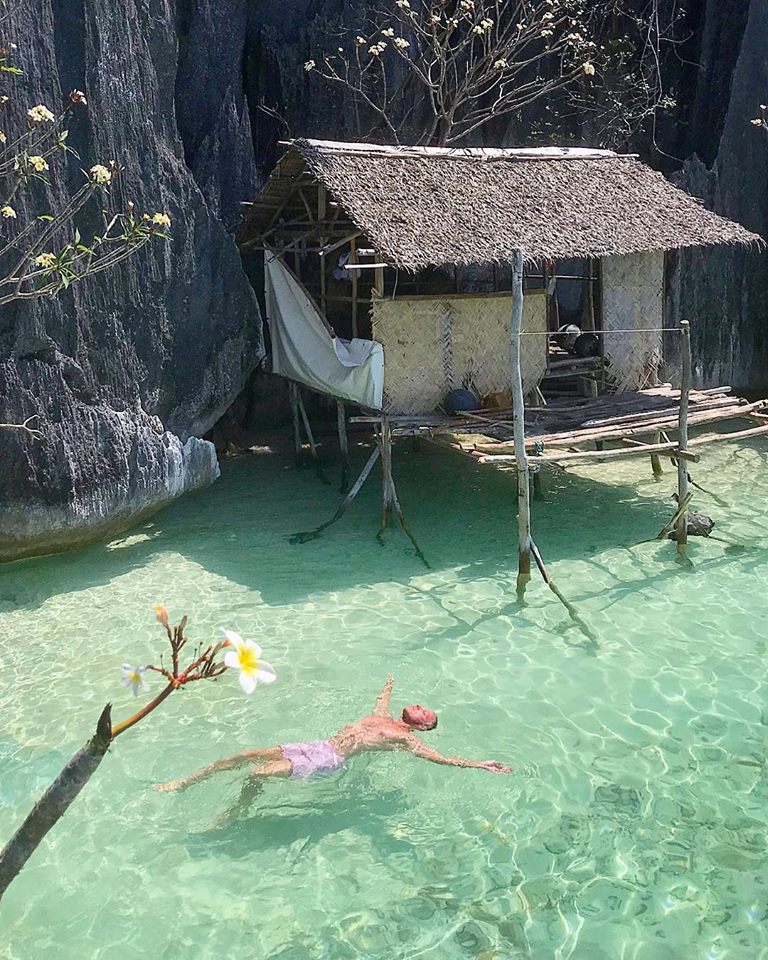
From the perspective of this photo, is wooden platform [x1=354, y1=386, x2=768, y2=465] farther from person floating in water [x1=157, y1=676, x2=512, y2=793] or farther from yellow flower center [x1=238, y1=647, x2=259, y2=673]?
yellow flower center [x1=238, y1=647, x2=259, y2=673]

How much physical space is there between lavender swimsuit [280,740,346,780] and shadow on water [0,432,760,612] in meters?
2.31

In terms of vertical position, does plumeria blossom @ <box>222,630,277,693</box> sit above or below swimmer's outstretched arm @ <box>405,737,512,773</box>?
above

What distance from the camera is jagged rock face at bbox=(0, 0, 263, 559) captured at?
8602 mm

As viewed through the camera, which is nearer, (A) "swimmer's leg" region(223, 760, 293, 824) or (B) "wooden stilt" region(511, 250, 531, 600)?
(A) "swimmer's leg" region(223, 760, 293, 824)

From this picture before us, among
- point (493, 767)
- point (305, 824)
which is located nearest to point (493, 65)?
point (493, 767)

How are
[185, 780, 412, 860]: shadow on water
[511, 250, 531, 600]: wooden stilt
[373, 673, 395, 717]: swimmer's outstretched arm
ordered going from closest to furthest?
[185, 780, 412, 860]: shadow on water
[373, 673, 395, 717]: swimmer's outstretched arm
[511, 250, 531, 600]: wooden stilt

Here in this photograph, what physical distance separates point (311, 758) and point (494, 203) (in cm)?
A: 624

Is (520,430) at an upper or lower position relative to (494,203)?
lower

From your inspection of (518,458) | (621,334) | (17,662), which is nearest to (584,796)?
(518,458)

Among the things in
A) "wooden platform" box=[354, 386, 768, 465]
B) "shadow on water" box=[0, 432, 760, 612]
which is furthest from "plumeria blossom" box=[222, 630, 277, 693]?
"wooden platform" box=[354, 386, 768, 465]

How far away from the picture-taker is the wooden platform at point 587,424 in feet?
A: 28.8

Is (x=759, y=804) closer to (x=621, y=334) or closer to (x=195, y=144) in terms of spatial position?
(x=621, y=334)

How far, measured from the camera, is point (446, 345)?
382 inches

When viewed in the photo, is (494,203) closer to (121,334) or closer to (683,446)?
(683,446)
